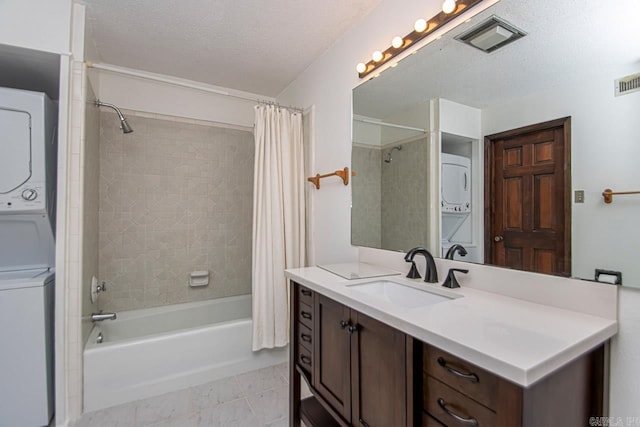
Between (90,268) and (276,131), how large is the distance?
1.65 metres

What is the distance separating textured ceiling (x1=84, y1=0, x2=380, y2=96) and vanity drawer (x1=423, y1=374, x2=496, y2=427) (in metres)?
1.94

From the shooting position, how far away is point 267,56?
7.34 ft

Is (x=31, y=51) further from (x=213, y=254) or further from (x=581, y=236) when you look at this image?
(x=581, y=236)

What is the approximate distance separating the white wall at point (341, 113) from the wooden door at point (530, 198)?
5 cm

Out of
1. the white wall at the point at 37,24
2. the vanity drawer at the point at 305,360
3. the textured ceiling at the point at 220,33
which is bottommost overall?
the vanity drawer at the point at 305,360

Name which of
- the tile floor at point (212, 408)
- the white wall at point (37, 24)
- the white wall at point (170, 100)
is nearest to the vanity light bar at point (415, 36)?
the white wall at point (170, 100)

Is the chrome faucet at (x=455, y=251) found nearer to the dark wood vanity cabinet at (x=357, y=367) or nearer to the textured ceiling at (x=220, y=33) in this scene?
the dark wood vanity cabinet at (x=357, y=367)

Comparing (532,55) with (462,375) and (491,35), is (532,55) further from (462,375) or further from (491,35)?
(462,375)

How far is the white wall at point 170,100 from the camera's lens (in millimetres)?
2430

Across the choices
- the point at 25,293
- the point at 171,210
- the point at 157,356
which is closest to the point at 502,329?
the point at 157,356

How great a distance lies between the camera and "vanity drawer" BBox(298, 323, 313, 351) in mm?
1399

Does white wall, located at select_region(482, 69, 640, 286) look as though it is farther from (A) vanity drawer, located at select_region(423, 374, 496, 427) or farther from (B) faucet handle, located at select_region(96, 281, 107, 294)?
(B) faucet handle, located at select_region(96, 281, 107, 294)

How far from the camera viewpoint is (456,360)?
0.74 meters

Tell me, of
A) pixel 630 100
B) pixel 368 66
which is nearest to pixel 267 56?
pixel 368 66
